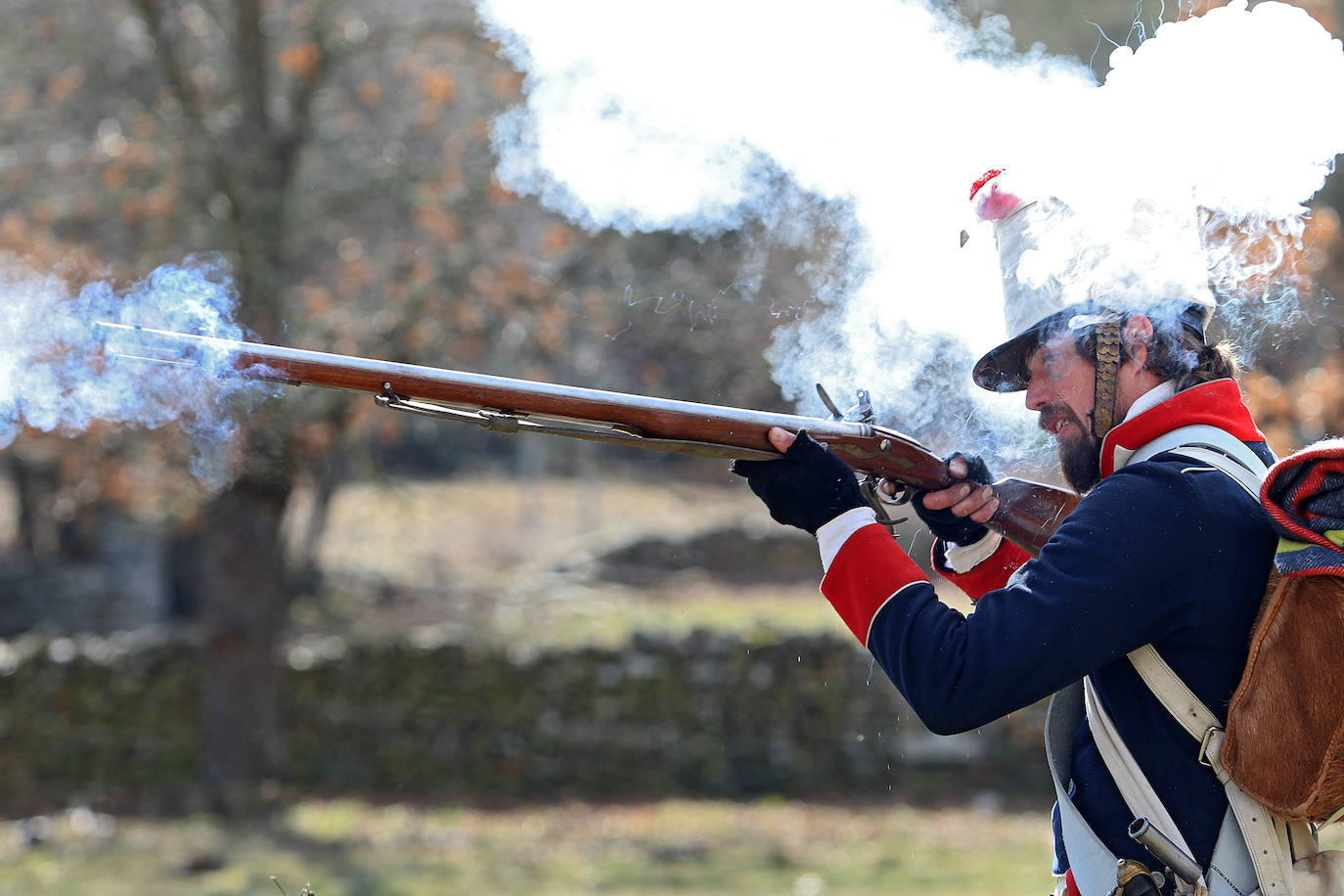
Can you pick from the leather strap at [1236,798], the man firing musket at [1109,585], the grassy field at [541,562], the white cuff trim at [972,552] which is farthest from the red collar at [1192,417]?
the grassy field at [541,562]

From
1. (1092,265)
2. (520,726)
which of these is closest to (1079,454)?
(1092,265)

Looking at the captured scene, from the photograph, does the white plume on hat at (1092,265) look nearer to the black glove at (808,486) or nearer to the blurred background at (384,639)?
the black glove at (808,486)

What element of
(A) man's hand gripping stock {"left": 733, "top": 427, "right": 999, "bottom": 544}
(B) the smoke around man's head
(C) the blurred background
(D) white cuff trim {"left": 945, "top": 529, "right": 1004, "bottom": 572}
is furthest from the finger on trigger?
(C) the blurred background

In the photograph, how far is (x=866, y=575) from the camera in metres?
2.62

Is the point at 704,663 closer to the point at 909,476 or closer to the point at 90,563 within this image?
the point at 909,476

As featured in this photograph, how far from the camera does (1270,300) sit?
3.55 meters

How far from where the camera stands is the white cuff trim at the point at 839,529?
2.71 meters

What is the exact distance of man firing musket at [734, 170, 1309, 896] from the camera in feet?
7.67

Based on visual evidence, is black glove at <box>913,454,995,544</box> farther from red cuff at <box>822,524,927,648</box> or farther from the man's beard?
red cuff at <box>822,524,927,648</box>

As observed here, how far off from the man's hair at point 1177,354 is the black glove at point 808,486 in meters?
0.60

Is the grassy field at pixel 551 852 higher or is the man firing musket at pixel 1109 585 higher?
the man firing musket at pixel 1109 585

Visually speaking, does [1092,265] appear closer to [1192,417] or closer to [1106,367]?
[1106,367]

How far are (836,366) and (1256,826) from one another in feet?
6.55

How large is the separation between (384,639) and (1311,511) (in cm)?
1148
